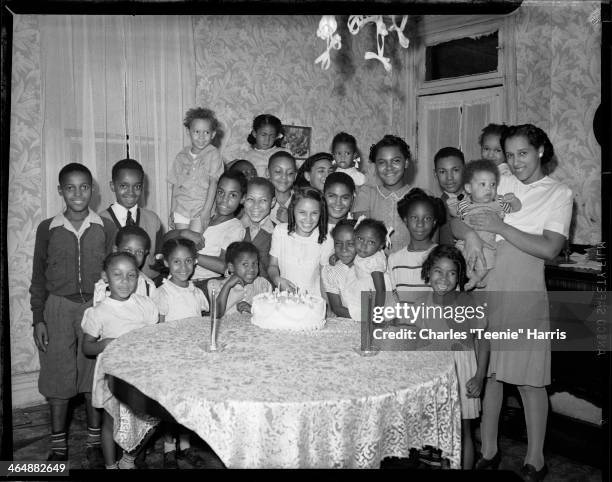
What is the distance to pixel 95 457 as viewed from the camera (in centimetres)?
248

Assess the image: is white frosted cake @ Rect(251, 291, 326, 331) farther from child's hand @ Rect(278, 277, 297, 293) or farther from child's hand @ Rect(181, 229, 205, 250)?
child's hand @ Rect(181, 229, 205, 250)

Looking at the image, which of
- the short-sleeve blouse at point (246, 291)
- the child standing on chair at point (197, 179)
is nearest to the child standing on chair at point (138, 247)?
the short-sleeve blouse at point (246, 291)

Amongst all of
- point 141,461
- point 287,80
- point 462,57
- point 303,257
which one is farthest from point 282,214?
point 462,57

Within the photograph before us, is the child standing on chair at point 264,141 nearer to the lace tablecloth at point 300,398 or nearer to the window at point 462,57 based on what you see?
the lace tablecloth at point 300,398

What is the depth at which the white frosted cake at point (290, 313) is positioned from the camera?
205cm

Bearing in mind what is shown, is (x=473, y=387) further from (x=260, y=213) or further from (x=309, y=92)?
(x=309, y=92)

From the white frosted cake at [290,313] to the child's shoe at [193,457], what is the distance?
0.79m

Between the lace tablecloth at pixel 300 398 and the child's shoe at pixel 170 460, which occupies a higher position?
the lace tablecloth at pixel 300 398

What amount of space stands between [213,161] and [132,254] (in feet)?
2.83

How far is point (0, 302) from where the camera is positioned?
2.29m

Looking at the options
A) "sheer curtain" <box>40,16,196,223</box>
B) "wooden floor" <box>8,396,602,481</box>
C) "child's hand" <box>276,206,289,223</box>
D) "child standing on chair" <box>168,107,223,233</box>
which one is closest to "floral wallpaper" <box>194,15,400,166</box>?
"sheer curtain" <box>40,16,196,223</box>

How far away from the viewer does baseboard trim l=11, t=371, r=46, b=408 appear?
9.85ft

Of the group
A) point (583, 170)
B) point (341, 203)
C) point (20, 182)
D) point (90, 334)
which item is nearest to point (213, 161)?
point (341, 203)

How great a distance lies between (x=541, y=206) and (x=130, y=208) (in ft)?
6.32
